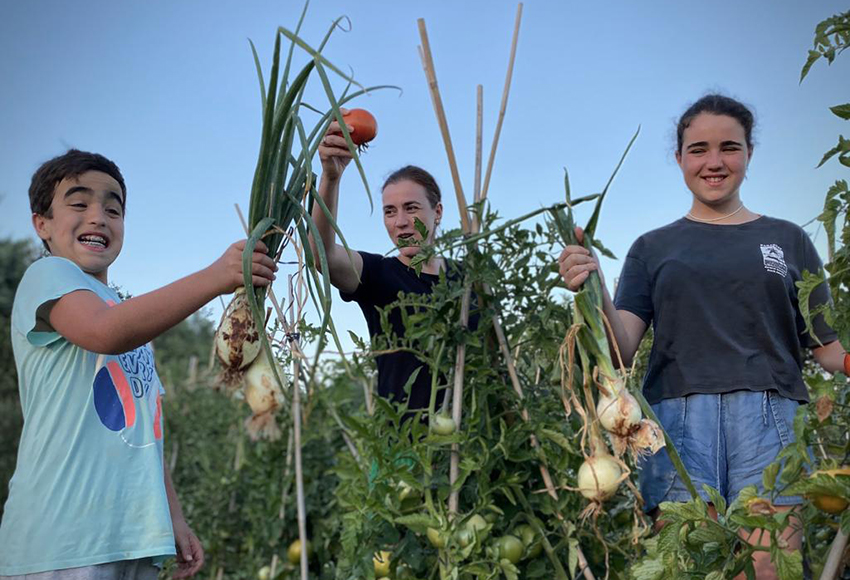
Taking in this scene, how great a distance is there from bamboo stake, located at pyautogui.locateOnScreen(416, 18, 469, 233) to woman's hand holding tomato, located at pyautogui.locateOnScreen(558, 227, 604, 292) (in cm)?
34

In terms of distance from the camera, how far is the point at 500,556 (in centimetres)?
183

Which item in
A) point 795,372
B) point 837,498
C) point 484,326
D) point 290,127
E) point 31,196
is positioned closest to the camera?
point 837,498

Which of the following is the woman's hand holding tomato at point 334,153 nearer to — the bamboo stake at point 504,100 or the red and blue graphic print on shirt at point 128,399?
the bamboo stake at point 504,100

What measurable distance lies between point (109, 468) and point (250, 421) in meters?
0.31

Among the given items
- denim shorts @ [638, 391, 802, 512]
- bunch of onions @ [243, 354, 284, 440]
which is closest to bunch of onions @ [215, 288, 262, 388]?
bunch of onions @ [243, 354, 284, 440]

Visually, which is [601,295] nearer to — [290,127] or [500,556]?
[500,556]

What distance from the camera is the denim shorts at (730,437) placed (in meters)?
1.74

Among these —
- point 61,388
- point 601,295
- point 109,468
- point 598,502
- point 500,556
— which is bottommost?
point 500,556

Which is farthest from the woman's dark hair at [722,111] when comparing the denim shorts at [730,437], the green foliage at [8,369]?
the green foliage at [8,369]

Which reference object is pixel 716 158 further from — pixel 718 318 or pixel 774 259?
pixel 718 318

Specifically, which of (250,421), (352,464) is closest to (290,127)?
(250,421)

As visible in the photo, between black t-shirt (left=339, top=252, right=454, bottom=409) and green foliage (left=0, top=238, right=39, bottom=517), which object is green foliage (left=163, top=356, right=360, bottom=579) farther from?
green foliage (left=0, top=238, right=39, bottom=517)

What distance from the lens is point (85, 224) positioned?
63.4 inches

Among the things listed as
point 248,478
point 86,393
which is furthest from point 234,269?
point 248,478
